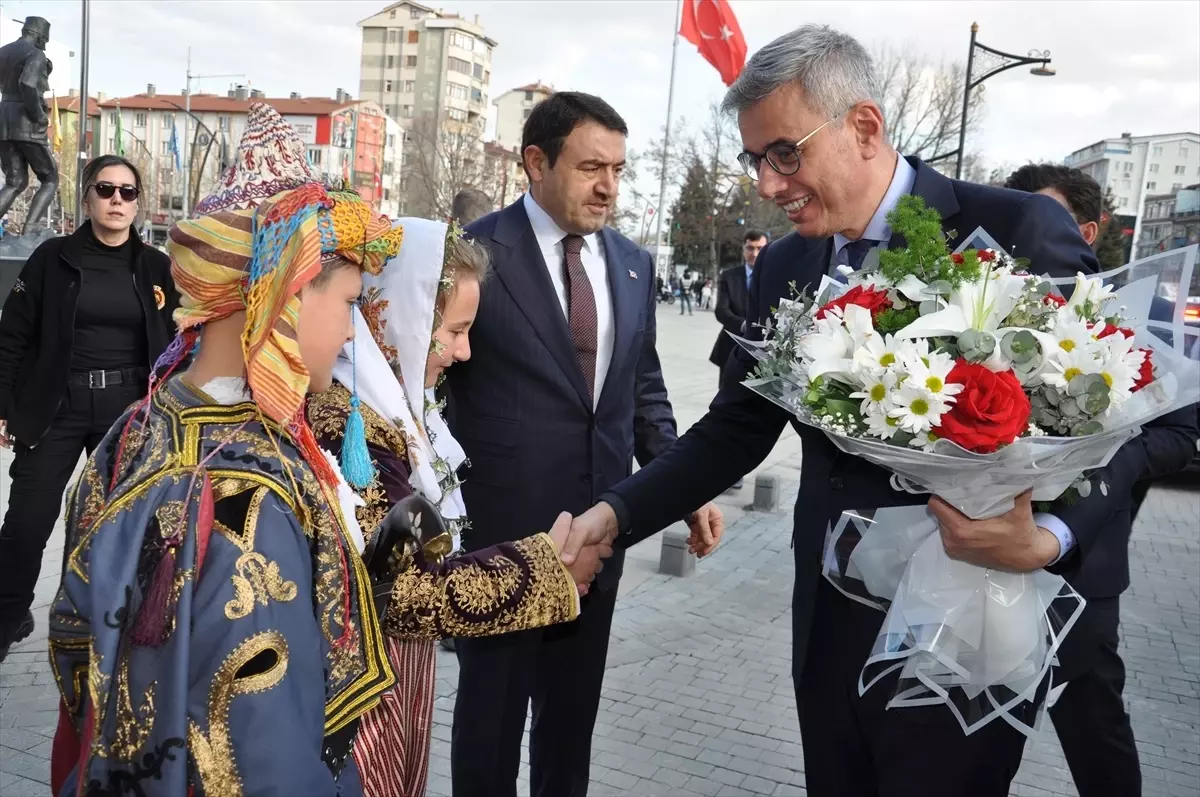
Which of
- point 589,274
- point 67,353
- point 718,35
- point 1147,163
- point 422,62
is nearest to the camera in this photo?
point 589,274

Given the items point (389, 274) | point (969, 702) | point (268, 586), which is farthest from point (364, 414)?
point (969, 702)

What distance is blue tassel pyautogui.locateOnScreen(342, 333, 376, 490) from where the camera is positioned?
2.04m

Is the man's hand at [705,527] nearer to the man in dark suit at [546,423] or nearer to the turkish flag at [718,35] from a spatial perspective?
the man in dark suit at [546,423]

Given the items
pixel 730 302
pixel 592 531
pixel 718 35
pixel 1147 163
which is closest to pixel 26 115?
pixel 730 302

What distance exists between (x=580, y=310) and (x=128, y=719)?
6.89 feet

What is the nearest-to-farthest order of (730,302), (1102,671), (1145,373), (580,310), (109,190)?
(1145,373) → (1102,671) → (580,310) → (109,190) → (730,302)

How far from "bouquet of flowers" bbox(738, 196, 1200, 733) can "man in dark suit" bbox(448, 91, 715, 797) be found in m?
1.17

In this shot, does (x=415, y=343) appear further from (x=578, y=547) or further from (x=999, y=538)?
(x=999, y=538)

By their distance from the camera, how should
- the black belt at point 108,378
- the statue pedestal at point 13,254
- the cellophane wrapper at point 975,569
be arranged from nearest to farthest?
1. the cellophane wrapper at point 975,569
2. the black belt at point 108,378
3. the statue pedestal at point 13,254

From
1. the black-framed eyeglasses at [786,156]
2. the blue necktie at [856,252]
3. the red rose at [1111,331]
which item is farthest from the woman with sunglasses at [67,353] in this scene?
the red rose at [1111,331]

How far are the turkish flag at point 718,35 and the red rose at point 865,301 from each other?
1511cm

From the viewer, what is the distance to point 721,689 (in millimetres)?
4750

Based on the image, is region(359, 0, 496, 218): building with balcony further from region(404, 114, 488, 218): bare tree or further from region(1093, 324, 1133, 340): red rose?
region(1093, 324, 1133, 340): red rose

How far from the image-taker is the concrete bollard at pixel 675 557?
634 centimetres
